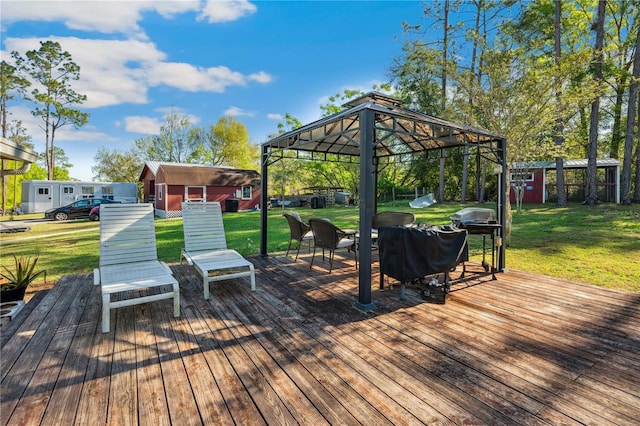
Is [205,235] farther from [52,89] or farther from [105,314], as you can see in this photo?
[52,89]

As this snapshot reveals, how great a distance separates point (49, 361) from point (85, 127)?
2792 centimetres

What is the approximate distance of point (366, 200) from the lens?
139 inches

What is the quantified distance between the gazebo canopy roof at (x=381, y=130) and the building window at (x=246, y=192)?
15654mm

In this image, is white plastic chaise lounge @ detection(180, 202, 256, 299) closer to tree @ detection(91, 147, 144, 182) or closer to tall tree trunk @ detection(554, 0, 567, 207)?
tall tree trunk @ detection(554, 0, 567, 207)

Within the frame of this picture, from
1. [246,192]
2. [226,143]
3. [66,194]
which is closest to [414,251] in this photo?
[246,192]

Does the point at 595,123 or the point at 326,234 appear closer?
the point at 326,234

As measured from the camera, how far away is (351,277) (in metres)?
4.95

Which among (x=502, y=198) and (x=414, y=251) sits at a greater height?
(x=502, y=198)

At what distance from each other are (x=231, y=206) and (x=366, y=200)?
18.7 metres

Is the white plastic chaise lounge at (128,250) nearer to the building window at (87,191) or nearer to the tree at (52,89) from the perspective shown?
the tree at (52,89)

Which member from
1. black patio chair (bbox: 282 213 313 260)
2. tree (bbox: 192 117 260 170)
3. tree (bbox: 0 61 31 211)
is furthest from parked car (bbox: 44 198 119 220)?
tree (bbox: 192 117 260 170)

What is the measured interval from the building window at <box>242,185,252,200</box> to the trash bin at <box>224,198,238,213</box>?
1.70 m

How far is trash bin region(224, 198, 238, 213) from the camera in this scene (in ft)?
68.8

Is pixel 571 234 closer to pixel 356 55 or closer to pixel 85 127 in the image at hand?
pixel 356 55
